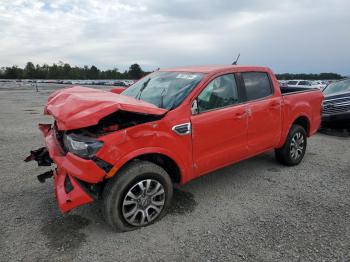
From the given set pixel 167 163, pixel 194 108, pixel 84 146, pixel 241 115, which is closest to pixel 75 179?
pixel 84 146

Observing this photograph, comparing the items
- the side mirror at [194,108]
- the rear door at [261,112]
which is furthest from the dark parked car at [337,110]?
the side mirror at [194,108]

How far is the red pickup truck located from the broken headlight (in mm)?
10

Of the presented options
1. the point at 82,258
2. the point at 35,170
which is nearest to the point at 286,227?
the point at 82,258

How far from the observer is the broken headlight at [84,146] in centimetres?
303

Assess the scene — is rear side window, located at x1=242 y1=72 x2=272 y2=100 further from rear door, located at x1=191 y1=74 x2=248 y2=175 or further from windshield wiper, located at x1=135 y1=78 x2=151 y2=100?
windshield wiper, located at x1=135 y1=78 x2=151 y2=100

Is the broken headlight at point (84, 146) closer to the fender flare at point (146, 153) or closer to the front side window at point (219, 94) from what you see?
the fender flare at point (146, 153)

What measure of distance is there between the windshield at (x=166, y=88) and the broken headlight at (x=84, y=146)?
1075 mm

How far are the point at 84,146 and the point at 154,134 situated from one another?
29.6 inches

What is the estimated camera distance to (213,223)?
3.60 m

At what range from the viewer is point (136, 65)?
102 metres

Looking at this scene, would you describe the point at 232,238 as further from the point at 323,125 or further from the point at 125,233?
the point at 323,125

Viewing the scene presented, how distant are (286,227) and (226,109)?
1.63m

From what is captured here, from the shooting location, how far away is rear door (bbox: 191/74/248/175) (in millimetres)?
3801

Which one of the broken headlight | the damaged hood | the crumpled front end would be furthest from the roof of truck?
the crumpled front end
